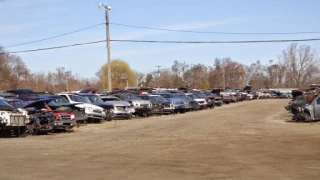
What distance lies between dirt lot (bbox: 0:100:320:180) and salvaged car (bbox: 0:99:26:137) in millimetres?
847

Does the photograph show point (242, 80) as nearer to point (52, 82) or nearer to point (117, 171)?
point (52, 82)

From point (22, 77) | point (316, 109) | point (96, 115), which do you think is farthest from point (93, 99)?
point (22, 77)

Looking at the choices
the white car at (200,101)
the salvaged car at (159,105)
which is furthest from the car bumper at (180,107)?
the white car at (200,101)

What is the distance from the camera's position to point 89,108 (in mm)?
22641

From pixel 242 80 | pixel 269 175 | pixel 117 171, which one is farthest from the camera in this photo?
pixel 242 80

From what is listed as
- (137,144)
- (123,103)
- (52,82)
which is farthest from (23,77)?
(137,144)

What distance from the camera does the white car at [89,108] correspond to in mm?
22450

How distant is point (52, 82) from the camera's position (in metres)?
107

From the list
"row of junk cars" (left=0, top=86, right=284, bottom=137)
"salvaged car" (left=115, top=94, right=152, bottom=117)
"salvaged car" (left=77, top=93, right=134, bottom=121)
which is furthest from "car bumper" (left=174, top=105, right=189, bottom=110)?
"salvaged car" (left=77, top=93, right=134, bottom=121)

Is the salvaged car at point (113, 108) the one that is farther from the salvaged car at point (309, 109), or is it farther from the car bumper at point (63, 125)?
the salvaged car at point (309, 109)

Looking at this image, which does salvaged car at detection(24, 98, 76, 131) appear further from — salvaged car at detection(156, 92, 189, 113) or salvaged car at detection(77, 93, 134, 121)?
salvaged car at detection(156, 92, 189, 113)

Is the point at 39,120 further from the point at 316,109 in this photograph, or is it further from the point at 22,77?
the point at 22,77

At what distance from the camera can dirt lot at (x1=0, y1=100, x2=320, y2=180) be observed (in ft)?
28.8

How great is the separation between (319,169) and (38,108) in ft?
42.7
